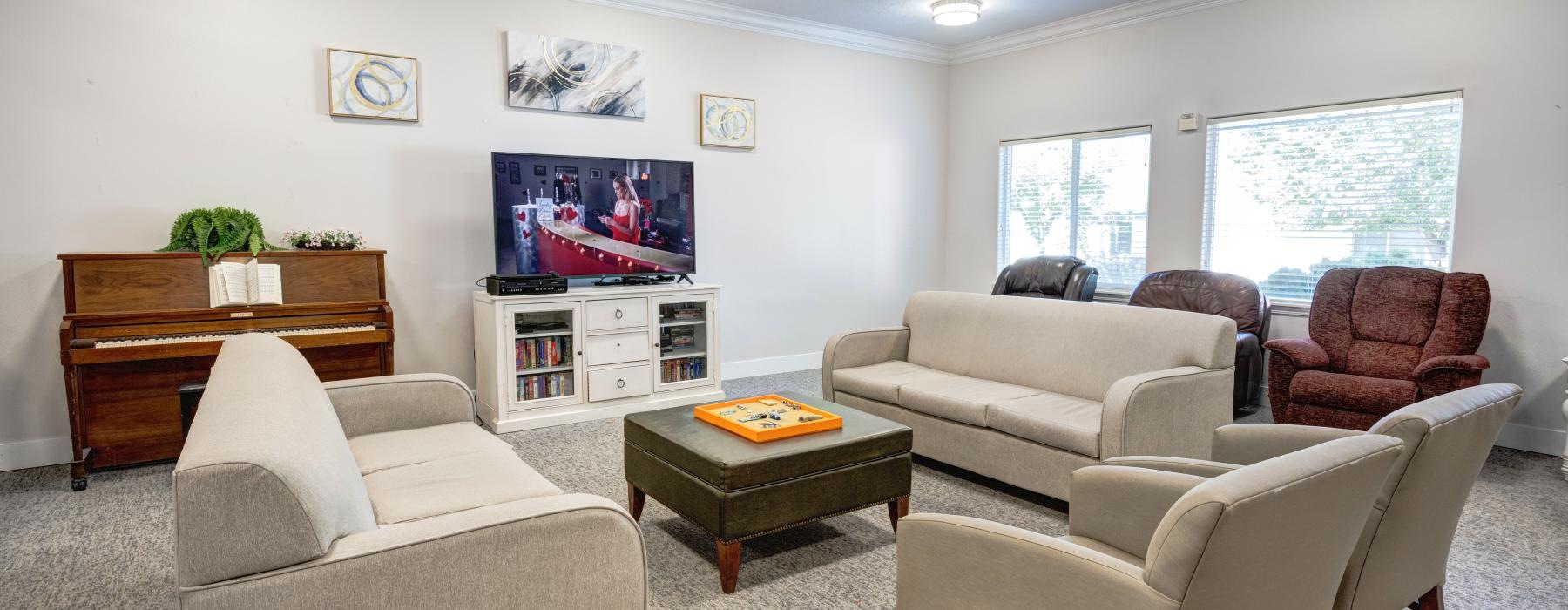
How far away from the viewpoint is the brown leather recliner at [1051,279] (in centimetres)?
568

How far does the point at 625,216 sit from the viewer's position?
5109mm

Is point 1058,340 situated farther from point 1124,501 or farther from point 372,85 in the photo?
point 372,85

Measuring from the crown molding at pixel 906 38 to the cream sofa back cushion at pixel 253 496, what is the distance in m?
4.31

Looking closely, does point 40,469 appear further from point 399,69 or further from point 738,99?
point 738,99

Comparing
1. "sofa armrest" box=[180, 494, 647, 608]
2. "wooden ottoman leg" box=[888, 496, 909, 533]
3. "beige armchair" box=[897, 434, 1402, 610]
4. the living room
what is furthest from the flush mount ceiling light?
"sofa armrest" box=[180, 494, 647, 608]

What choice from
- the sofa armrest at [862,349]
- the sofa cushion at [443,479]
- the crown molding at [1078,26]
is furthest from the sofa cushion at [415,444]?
the crown molding at [1078,26]

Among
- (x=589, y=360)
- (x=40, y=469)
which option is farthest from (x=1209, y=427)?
(x=40, y=469)

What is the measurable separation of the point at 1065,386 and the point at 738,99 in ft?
10.7

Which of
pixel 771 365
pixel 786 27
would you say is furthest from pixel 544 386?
pixel 786 27

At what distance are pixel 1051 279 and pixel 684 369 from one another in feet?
8.57

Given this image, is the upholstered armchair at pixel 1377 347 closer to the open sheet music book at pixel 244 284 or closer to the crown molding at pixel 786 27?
the crown molding at pixel 786 27

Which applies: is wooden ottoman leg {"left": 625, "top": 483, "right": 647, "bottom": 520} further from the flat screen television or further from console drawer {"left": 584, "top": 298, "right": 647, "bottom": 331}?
the flat screen television

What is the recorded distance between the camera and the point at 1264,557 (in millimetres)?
1353

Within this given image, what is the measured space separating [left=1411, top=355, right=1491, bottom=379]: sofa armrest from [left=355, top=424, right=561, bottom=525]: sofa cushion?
12.8ft
